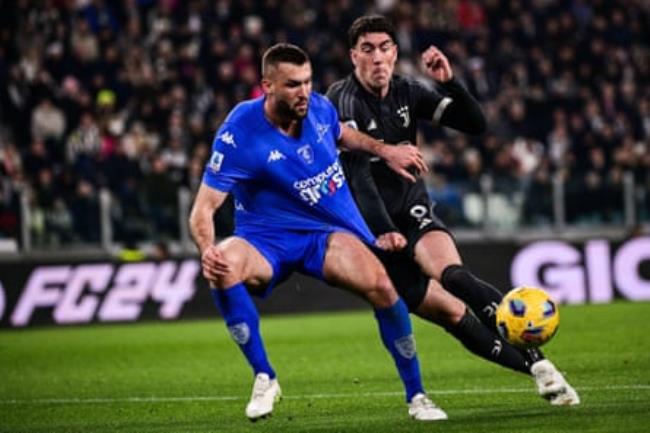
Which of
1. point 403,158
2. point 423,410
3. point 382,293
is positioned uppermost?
point 403,158

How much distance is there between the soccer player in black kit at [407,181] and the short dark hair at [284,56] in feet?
2.77

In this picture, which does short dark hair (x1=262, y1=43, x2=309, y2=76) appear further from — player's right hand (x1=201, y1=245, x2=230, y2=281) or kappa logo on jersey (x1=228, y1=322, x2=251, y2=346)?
kappa logo on jersey (x1=228, y1=322, x2=251, y2=346)

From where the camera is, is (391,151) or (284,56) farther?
(391,151)

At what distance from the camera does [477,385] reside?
10828 mm

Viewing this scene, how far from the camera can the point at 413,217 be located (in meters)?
9.52

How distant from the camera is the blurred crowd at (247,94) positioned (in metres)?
21.2

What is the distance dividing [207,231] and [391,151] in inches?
51.5

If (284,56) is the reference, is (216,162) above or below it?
below

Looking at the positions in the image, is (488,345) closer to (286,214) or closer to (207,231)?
(286,214)

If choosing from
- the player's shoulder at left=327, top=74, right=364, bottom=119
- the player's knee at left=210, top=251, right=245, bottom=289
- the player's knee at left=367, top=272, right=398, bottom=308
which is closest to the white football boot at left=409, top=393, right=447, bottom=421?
the player's knee at left=367, top=272, right=398, bottom=308

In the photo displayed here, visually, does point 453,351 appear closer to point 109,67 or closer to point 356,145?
point 356,145

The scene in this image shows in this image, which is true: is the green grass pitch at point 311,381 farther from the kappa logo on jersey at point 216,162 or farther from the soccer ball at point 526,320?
the kappa logo on jersey at point 216,162

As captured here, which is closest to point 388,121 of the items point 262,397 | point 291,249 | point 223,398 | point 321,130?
point 321,130

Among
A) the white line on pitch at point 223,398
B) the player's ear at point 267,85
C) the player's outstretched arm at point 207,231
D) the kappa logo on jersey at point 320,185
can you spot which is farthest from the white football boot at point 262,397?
the white line on pitch at point 223,398
